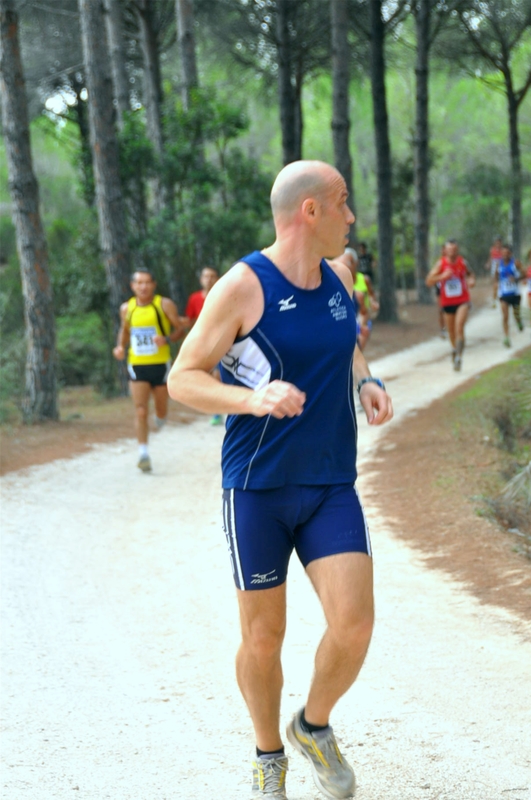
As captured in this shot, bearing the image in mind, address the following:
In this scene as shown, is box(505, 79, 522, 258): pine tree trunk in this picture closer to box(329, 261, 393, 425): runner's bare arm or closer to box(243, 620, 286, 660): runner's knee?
box(329, 261, 393, 425): runner's bare arm

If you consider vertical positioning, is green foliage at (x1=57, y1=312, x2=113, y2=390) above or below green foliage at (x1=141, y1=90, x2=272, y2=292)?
below

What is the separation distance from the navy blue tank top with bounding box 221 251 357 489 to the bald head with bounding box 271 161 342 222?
0.61 feet

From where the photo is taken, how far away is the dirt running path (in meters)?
3.87

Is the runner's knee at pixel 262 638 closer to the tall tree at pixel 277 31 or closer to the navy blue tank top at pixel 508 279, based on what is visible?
the navy blue tank top at pixel 508 279

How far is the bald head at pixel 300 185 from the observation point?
3287 millimetres

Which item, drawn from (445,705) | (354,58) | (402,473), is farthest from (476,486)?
(354,58)

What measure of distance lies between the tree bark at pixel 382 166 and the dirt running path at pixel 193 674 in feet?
65.0

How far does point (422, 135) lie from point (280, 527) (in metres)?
29.5

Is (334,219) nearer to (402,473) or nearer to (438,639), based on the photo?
(438,639)

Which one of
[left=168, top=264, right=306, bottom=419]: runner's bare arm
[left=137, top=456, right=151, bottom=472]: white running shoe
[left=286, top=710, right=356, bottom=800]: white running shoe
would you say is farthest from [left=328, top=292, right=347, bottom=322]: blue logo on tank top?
[left=137, top=456, right=151, bottom=472]: white running shoe

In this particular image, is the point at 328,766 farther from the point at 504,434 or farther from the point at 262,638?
the point at 504,434

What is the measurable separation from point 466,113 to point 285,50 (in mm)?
47686

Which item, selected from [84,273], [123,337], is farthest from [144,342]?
[84,273]

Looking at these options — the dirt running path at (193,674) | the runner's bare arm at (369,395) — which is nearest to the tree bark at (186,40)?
the dirt running path at (193,674)
